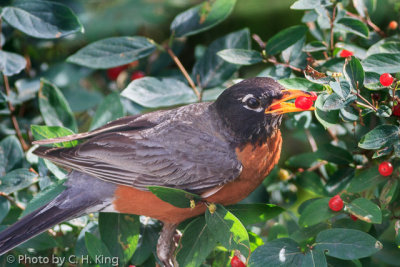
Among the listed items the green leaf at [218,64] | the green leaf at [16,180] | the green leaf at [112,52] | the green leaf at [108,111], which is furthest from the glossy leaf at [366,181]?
the green leaf at [16,180]

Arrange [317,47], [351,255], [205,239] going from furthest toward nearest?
[317,47]
[205,239]
[351,255]

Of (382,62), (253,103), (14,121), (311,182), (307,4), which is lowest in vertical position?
(311,182)

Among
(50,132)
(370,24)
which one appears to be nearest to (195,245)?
(50,132)

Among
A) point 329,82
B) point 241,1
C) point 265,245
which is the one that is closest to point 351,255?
point 265,245

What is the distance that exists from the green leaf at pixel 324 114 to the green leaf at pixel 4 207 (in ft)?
4.96

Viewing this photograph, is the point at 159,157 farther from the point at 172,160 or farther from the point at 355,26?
the point at 355,26

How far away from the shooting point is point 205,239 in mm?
2109

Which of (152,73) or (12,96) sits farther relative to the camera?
(152,73)

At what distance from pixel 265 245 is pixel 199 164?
0.48m

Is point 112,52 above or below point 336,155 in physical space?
above

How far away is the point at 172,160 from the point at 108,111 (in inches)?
22.2

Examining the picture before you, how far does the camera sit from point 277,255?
77.3 inches

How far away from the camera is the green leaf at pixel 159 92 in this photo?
2.63 metres

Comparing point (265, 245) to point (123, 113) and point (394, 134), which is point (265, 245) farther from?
point (123, 113)
